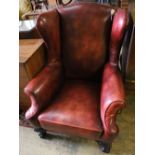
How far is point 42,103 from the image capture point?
1323 millimetres

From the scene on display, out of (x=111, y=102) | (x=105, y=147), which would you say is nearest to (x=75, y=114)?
(x=111, y=102)

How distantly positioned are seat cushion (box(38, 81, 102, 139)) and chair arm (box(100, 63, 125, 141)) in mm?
68

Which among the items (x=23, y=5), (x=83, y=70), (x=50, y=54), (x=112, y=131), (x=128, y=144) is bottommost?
(x=128, y=144)

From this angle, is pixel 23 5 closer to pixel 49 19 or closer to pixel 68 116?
pixel 49 19

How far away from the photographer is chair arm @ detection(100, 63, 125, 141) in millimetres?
1065

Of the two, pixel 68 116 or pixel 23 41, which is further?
pixel 23 41

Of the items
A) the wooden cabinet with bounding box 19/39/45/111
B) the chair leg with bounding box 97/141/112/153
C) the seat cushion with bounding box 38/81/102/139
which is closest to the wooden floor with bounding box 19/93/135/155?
the chair leg with bounding box 97/141/112/153

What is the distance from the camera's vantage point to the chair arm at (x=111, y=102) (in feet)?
3.50

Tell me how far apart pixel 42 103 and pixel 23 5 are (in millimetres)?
1898

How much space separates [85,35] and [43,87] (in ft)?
1.73
